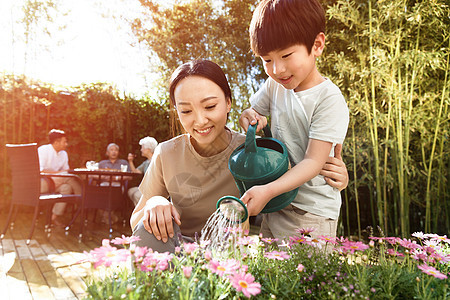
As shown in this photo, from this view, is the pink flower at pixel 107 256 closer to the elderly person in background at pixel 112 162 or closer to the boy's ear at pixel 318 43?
the boy's ear at pixel 318 43

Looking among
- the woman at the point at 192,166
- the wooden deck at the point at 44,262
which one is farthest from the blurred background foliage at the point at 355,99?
the wooden deck at the point at 44,262

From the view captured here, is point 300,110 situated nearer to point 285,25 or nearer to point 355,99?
point 285,25

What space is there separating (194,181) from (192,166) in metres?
0.06

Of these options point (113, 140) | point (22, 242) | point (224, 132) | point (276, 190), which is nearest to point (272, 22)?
point (224, 132)

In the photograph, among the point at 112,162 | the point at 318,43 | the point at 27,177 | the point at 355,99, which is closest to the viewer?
the point at 318,43

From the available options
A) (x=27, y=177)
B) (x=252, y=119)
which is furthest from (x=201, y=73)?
(x=27, y=177)

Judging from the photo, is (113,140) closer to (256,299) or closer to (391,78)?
(391,78)

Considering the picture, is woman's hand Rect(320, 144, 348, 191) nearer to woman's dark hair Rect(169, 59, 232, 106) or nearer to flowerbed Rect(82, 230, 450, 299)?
flowerbed Rect(82, 230, 450, 299)

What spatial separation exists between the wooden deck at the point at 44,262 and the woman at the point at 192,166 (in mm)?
1188

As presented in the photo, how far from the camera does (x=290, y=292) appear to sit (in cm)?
81

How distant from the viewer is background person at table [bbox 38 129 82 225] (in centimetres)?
602

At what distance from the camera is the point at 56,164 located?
629 centimetres

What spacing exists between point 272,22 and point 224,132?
434 millimetres

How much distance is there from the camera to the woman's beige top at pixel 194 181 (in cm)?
128
